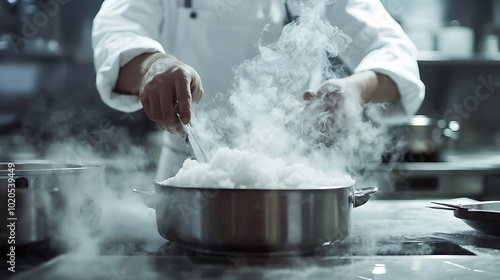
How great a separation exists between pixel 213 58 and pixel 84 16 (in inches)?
78.3

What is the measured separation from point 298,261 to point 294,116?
1.38 ft

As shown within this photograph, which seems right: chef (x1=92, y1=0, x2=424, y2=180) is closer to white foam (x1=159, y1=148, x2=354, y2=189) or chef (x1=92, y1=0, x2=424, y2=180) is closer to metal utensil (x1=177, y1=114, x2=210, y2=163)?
metal utensil (x1=177, y1=114, x2=210, y2=163)

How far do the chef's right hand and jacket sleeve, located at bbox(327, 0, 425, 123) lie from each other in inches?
23.3

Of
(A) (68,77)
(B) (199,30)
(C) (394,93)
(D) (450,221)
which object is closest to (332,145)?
(D) (450,221)

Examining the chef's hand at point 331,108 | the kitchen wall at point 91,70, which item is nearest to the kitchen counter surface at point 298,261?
the chef's hand at point 331,108

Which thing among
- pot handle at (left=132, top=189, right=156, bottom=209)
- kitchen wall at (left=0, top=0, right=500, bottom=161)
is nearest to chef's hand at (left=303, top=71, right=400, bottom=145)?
pot handle at (left=132, top=189, right=156, bottom=209)

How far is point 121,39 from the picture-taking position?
1340 millimetres

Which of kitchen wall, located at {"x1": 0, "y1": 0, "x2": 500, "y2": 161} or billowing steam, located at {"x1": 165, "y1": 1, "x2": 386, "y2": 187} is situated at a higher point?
kitchen wall, located at {"x1": 0, "y1": 0, "x2": 500, "y2": 161}

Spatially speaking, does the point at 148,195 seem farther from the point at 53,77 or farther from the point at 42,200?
the point at 53,77

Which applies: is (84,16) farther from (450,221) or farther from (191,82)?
(450,221)

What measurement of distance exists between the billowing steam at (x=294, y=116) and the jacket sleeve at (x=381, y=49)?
0.16 metres

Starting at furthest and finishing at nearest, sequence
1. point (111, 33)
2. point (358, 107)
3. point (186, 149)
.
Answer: point (186, 149)
point (111, 33)
point (358, 107)

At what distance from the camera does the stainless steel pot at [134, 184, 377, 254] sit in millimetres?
632

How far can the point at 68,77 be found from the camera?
3.25 metres
